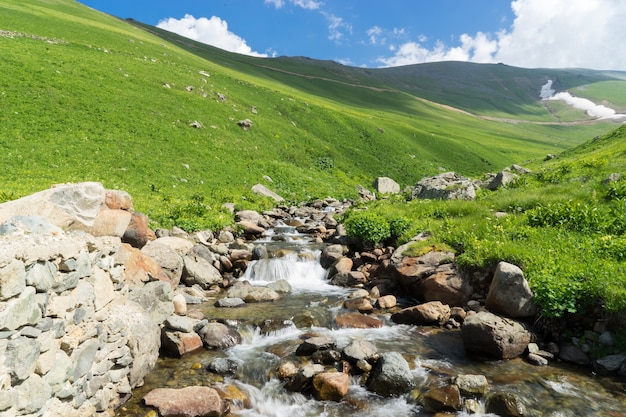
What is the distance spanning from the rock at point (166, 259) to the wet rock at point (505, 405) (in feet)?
40.0

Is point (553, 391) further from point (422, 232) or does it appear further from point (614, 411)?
point (422, 232)

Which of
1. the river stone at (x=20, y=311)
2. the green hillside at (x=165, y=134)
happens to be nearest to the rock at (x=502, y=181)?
the green hillside at (x=165, y=134)

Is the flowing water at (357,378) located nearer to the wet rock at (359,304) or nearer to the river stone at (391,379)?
the river stone at (391,379)

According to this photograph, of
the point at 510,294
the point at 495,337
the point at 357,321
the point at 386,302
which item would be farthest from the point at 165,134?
the point at 495,337

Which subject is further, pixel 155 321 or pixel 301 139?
pixel 301 139

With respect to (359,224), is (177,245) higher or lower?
lower

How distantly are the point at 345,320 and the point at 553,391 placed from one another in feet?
21.1

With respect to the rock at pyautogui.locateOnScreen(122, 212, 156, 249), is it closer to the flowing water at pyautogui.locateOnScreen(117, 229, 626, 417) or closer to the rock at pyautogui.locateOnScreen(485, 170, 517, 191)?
the flowing water at pyautogui.locateOnScreen(117, 229, 626, 417)

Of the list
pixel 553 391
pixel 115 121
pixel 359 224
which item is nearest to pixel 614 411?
pixel 553 391

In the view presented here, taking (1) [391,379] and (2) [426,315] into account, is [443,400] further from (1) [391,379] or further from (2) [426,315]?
(2) [426,315]

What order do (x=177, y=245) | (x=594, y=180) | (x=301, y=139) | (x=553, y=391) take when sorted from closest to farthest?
(x=553, y=391)
(x=177, y=245)
(x=594, y=180)
(x=301, y=139)

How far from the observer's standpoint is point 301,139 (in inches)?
2110

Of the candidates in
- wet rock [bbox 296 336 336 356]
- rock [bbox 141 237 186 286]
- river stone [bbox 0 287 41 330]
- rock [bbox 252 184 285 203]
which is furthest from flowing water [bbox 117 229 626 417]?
rock [bbox 252 184 285 203]

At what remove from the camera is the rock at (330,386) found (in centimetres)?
951
